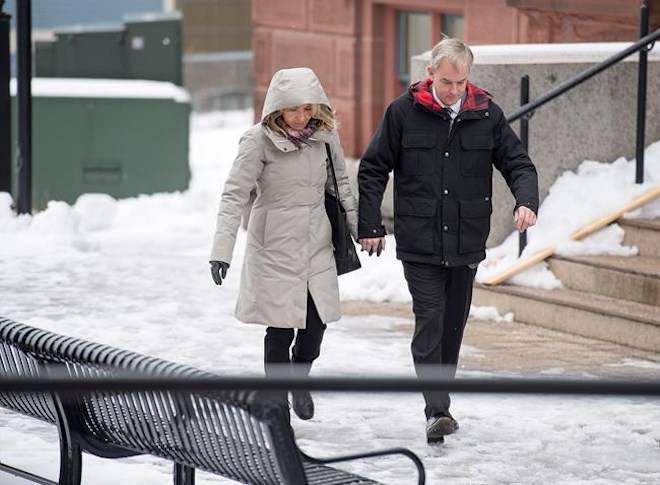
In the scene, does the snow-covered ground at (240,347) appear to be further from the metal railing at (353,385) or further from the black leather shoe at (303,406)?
the metal railing at (353,385)

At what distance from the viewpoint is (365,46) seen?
13992mm

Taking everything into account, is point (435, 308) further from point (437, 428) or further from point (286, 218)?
point (286, 218)

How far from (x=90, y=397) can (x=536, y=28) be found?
7.58 metres

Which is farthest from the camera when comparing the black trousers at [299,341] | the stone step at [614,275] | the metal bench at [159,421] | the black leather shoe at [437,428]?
the stone step at [614,275]

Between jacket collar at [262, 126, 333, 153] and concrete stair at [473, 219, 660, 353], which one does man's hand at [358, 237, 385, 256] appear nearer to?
jacket collar at [262, 126, 333, 153]

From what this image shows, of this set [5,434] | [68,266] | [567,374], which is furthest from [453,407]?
[68,266]

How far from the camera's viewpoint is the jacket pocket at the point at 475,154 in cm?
643

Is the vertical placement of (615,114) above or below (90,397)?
above

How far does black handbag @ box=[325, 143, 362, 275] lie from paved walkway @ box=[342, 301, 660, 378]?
1640 millimetres

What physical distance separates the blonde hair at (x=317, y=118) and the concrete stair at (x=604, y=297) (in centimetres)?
266

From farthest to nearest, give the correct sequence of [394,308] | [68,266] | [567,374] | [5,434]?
[68,266]
[394,308]
[567,374]
[5,434]

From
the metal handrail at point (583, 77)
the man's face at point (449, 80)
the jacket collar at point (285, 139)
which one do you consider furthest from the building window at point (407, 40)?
the man's face at point (449, 80)

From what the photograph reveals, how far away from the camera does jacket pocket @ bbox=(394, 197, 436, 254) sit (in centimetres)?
645

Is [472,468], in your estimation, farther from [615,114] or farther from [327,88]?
[327,88]
